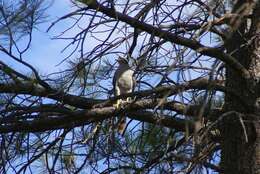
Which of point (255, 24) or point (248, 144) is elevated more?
point (255, 24)

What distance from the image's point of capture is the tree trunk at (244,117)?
118 inches

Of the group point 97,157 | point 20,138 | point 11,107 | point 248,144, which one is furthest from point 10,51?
point 248,144


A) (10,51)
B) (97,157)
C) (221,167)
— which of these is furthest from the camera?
(97,157)

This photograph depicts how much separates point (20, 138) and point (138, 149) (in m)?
0.72

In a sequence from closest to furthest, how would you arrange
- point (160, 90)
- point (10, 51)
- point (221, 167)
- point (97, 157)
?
point (160, 90)
point (10, 51)
point (221, 167)
point (97, 157)

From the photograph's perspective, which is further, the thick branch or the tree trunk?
the tree trunk

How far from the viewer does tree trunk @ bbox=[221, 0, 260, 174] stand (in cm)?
300

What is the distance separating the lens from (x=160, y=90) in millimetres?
2721

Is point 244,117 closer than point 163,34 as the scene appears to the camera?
No

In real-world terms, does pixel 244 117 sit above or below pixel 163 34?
below

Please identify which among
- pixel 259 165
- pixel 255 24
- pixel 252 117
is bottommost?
pixel 259 165

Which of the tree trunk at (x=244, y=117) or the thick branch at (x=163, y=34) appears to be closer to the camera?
the thick branch at (x=163, y=34)

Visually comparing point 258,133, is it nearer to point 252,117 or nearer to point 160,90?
point 252,117

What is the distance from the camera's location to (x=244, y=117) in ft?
9.93
